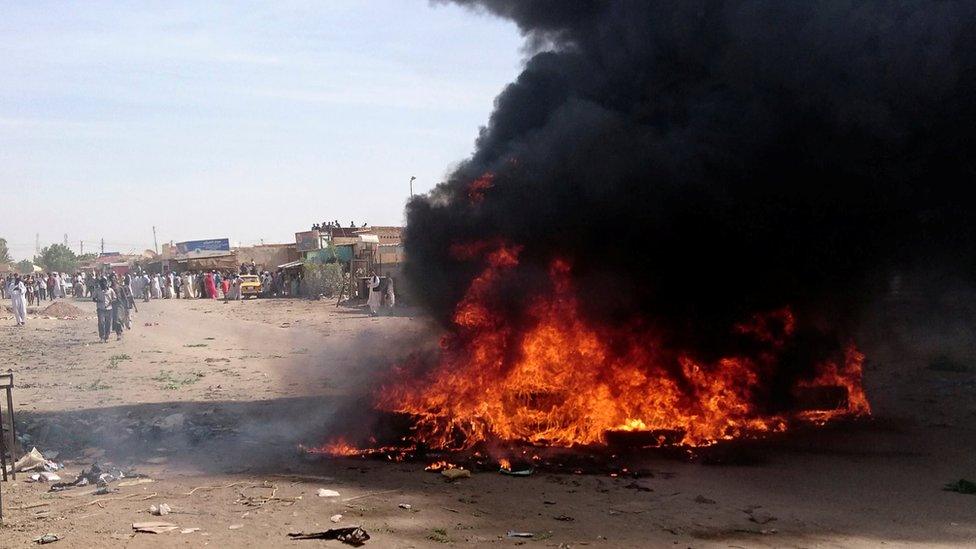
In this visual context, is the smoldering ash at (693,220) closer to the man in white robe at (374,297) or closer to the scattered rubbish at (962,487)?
the scattered rubbish at (962,487)

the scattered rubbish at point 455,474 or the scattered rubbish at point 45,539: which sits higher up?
the scattered rubbish at point 45,539

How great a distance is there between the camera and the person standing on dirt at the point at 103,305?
85.0 ft

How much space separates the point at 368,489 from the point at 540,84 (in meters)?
8.75

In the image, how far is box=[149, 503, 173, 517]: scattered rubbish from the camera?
825cm

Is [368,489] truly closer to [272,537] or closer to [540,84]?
[272,537]

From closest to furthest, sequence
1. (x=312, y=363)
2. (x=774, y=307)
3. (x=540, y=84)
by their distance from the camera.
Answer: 1. (x=774, y=307)
2. (x=540, y=84)
3. (x=312, y=363)

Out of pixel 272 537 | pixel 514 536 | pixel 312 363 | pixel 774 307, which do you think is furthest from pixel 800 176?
pixel 312 363

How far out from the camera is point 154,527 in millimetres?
7738

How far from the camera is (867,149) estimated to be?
12.3 m

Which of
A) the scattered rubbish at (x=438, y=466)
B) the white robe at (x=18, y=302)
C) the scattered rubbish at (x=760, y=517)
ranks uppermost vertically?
the white robe at (x=18, y=302)

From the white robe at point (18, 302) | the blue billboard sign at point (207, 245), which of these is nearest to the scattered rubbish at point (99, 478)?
the white robe at point (18, 302)

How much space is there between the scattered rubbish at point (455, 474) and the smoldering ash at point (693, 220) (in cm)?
138

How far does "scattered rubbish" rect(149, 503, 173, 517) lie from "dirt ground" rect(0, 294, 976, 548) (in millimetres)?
161

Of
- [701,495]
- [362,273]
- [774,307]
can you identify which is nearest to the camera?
[701,495]
